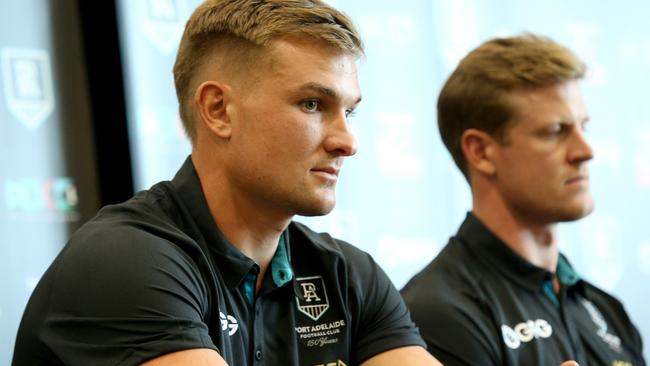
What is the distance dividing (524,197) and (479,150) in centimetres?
17

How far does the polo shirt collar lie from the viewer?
2.63 m

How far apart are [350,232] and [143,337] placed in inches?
72.9

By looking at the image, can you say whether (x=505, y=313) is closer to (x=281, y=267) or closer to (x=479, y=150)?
(x=479, y=150)

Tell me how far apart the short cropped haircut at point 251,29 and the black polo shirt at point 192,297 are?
220 millimetres

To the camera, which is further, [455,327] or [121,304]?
[455,327]

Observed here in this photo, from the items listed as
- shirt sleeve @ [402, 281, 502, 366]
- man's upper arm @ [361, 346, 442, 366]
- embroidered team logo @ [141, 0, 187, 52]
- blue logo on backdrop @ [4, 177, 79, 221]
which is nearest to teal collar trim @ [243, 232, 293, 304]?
man's upper arm @ [361, 346, 442, 366]

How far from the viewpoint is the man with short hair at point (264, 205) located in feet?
6.08

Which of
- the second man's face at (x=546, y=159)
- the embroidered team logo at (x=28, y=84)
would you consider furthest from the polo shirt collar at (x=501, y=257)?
the embroidered team logo at (x=28, y=84)

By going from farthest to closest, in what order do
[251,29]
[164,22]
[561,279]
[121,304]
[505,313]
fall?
[164,22] < [561,279] < [505,313] < [251,29] < [121,304]

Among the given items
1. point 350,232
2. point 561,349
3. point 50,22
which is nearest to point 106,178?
point 50,22

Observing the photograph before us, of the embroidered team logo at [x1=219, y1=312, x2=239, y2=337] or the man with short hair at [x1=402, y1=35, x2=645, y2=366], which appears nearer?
the embroidered team logo at [x1=219, y1=312, x2=239, y2=337]

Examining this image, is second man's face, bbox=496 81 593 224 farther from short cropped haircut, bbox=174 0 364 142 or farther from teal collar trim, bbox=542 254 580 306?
short cropped haircut, bbox=174 0 364 142

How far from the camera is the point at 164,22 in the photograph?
3.17 metres

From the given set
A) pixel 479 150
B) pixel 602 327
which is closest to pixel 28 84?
pixel 479 150
